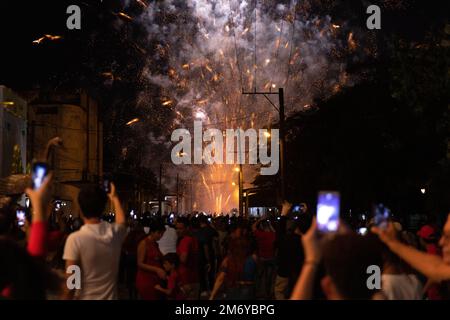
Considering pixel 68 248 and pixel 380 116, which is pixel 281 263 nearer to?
pixel 68 248

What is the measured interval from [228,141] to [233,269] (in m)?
43.6

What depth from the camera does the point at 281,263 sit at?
37.9 feet

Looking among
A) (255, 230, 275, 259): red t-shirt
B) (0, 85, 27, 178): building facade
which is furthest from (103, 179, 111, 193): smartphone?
(0, 85, 27, 178): building facade

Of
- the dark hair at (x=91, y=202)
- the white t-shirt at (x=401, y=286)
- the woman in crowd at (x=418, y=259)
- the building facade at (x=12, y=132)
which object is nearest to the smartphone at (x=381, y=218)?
the woman in crowd at (x=418, y=259)

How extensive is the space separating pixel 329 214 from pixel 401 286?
2.95 meters

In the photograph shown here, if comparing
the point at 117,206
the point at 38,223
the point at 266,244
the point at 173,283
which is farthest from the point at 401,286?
the point at 266,244

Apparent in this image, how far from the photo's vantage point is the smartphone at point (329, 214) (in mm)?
3205

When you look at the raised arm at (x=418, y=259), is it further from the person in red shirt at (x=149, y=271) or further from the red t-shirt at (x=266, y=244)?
the red t-shirt at (x=266, y=244)

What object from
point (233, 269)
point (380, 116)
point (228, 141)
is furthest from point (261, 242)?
point (228, 141)

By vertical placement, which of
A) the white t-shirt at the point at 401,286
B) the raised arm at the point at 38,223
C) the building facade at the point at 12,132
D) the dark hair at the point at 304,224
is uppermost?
the building facade at the point at 12,132

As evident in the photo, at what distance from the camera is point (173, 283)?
32.2ft

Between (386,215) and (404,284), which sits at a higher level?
(386,215)

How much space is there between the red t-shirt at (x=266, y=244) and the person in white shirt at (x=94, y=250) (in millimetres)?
9773

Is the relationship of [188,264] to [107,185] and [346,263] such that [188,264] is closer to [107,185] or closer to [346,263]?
[107,185]
